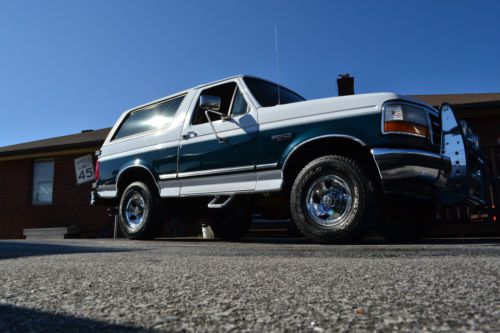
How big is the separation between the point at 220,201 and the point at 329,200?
5.18 ft

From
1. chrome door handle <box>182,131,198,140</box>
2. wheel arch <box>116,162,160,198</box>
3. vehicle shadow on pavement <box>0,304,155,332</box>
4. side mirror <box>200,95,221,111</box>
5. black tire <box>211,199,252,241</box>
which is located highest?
side mirror <box>200,95,221,111</box>

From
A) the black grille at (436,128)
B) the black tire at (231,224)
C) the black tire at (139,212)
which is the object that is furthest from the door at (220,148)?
the black grille at (436,128)

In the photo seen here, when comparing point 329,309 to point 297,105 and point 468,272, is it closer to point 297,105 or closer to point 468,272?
point 468,272

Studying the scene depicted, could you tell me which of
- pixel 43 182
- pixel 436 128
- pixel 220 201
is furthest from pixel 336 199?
pixel 43 182

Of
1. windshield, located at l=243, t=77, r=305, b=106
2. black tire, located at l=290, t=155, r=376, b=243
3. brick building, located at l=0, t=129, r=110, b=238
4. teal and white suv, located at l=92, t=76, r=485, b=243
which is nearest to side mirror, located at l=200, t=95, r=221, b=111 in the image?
teal and white suv, located at l=92, t=76, r=485, b=243

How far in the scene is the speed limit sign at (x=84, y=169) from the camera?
13461 mm

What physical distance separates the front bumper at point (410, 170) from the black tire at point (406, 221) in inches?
28.0

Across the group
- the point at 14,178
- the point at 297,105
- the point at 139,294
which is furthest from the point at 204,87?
the point at 14,178

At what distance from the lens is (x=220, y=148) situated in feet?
16.8

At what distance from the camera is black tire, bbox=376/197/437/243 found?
4812mm

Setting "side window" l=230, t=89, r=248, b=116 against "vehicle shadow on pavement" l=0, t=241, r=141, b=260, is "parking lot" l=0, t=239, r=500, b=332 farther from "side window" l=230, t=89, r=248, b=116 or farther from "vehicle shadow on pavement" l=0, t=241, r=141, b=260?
"side window" l=230, t=89, r=248, b=116

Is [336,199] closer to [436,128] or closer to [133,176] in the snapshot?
[436,128]

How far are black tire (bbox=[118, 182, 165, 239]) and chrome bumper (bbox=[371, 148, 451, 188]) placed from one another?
3302mm

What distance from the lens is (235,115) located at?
16.8ft
